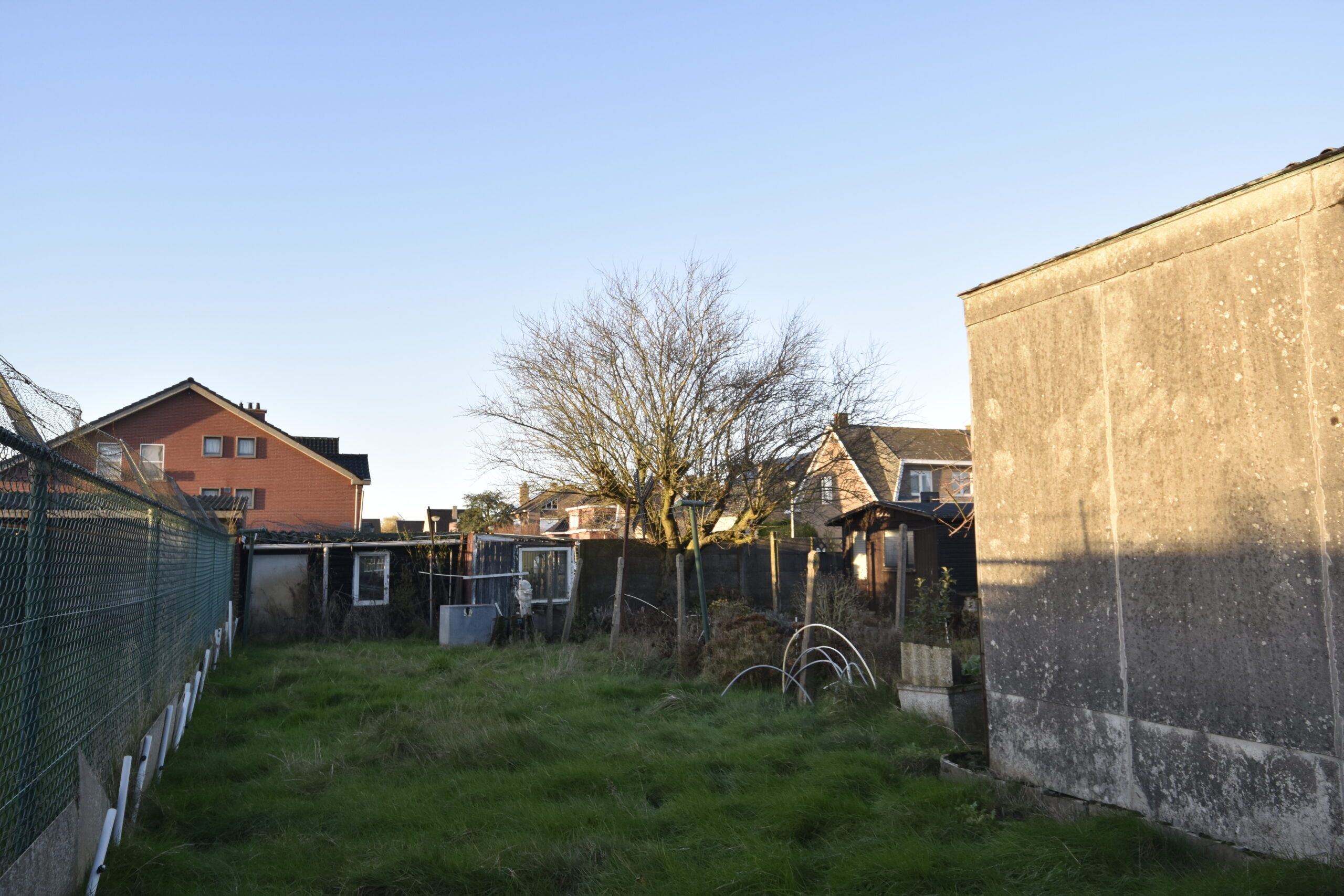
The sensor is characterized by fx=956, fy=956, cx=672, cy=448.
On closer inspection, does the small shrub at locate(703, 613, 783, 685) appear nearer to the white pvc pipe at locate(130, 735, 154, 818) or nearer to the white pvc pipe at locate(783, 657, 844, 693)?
the white pvc pipe at locate(783, 657, 844, 693)

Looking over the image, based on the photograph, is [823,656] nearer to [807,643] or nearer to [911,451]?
[807,643]

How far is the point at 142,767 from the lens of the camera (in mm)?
5367

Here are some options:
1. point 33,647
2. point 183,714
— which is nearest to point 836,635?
point 183,714

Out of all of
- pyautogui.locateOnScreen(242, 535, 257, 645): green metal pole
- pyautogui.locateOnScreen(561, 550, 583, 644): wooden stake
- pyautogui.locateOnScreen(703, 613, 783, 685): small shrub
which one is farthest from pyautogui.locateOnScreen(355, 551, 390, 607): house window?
pyautogui.locateOnScreen(703, 613, 783, 685): small shrub

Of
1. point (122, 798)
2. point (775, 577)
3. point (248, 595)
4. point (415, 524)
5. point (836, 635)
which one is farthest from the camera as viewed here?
point (415, 524)

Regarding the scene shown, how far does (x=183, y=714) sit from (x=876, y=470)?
3076 centimetres

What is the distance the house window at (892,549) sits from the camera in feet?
68.3

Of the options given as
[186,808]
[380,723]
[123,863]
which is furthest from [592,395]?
[123,863]

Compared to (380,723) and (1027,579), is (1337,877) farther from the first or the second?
(380,723)

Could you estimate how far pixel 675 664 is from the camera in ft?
39.1

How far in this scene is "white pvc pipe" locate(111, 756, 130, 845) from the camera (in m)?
4.49

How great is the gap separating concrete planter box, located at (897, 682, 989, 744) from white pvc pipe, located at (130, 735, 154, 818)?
545 centimetres

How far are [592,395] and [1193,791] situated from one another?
15259 mm

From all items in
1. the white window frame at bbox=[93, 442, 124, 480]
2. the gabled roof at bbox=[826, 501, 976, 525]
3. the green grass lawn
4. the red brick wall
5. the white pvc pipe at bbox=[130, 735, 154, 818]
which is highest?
the red brick wall
